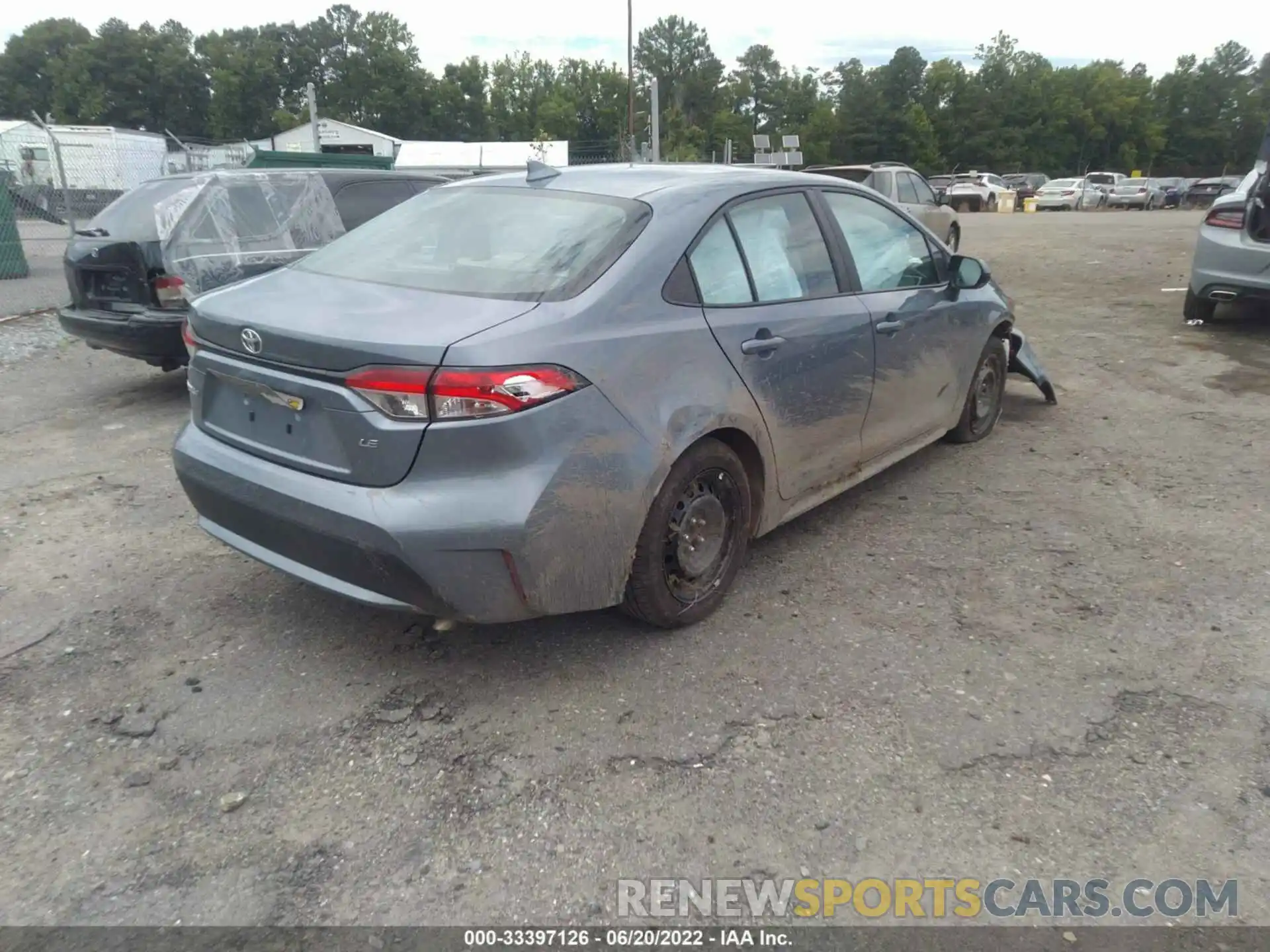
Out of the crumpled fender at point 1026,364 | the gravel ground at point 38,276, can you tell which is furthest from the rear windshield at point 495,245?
the gravel ground at point 38,276

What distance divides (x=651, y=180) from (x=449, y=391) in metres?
1.46

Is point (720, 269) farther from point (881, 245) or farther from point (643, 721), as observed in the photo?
point (643, 721)

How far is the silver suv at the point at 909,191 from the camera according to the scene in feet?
42.5

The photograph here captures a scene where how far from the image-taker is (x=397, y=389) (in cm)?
259

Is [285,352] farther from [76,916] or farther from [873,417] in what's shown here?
[873,417]

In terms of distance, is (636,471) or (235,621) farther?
(235,621)

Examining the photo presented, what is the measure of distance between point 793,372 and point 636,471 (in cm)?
99

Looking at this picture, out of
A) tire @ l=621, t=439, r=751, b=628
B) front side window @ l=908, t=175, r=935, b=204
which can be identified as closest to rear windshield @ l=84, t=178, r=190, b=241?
tire @ l=621, t=439, r=751, b=628

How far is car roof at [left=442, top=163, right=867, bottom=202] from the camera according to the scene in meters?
3.44

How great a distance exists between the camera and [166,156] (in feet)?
49.5

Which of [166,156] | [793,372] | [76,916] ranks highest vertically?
[166,156]

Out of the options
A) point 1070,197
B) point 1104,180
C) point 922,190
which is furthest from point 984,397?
point 1104,180

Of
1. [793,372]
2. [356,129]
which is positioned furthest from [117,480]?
[356,129]

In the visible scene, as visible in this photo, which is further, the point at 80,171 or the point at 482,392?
the point at 80,171
